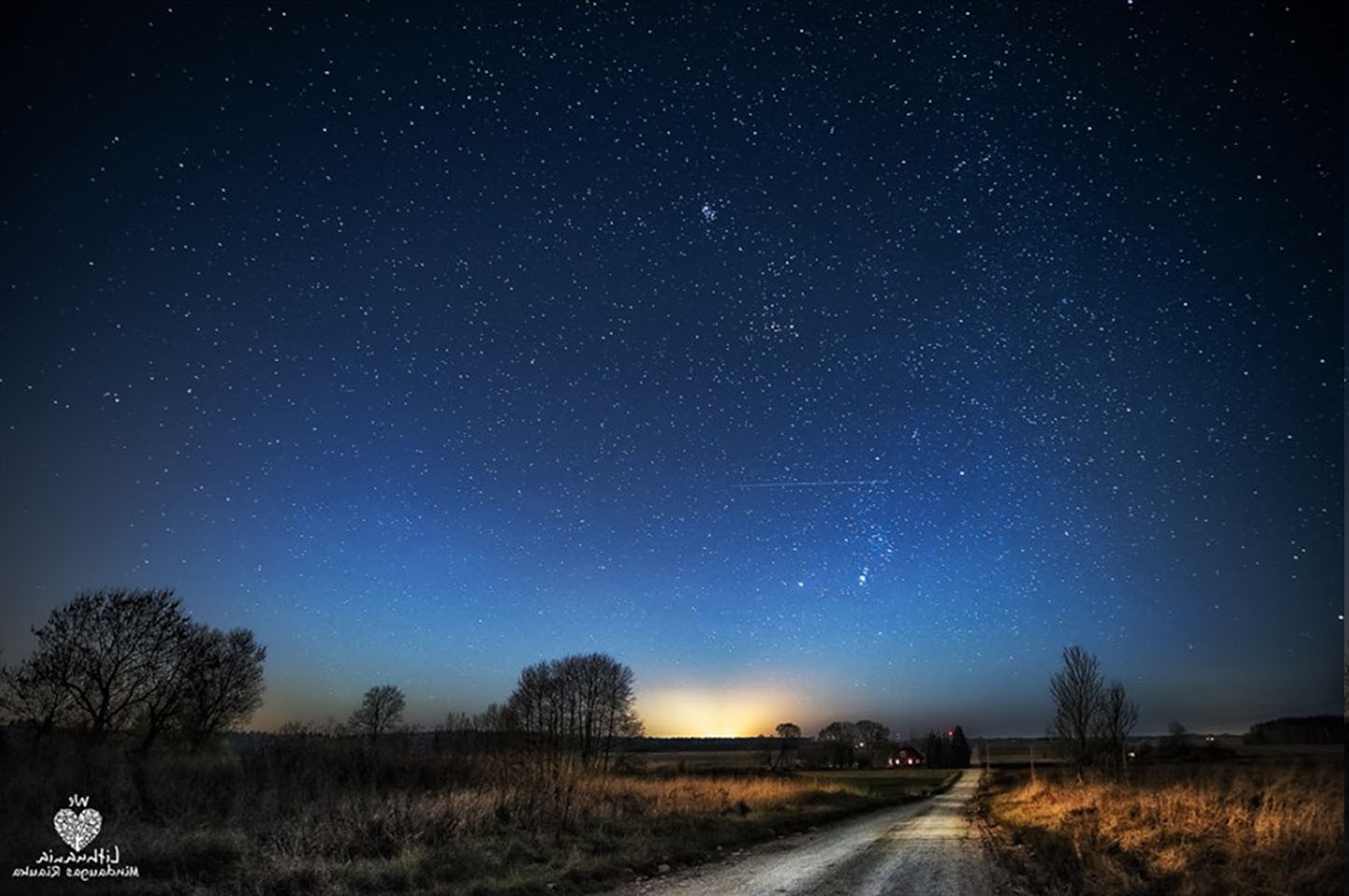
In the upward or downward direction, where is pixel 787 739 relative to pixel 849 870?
downward

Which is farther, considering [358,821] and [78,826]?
[358,821]

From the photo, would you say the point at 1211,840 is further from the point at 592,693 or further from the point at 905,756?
the point at 905,756

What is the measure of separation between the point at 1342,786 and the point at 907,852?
933 cm

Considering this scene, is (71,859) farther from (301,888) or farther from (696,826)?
(696,826)

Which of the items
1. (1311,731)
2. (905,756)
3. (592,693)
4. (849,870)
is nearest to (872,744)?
(905,756)

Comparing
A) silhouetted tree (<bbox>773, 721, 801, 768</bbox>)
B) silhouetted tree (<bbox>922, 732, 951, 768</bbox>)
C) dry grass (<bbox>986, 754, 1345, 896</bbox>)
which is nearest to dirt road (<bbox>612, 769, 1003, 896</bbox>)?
dry grass (<bbox>986, 754, 1345, 896</bbox>)

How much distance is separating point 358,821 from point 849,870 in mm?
10205

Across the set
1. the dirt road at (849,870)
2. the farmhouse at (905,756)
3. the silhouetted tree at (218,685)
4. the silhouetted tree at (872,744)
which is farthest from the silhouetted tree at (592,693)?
the farmhouse at (905,756)

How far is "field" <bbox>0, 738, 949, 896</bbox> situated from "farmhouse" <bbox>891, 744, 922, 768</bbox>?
136m

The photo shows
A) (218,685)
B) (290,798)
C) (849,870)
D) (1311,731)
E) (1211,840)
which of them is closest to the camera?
(1211,840)

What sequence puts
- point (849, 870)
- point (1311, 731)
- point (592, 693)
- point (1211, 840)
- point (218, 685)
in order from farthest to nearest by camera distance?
point (592, 693) → point (218, 685) → point (1311, 731) → point (849, 870) → point (1211, 840)

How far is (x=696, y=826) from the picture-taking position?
69.3ft

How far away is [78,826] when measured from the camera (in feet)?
41.8

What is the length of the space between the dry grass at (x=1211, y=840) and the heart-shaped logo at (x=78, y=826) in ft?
55.6
